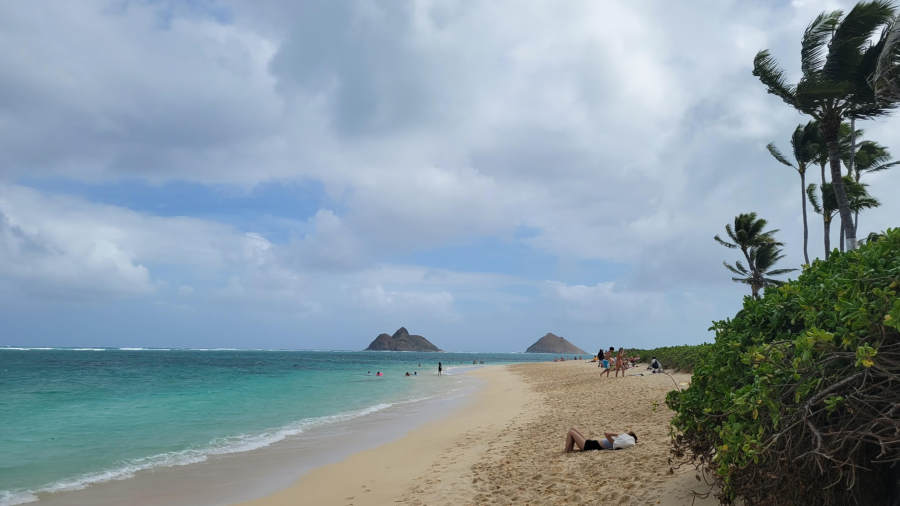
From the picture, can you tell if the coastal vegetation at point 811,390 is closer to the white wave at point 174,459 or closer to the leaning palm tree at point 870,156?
the white wave at point 174,459

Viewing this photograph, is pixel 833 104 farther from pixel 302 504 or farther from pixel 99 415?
pixel 99 415

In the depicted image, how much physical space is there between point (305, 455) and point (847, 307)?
11.2 m

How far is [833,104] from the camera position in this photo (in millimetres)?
15602

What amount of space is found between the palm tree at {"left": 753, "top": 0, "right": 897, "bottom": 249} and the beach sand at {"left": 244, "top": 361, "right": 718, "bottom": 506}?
10.3 m

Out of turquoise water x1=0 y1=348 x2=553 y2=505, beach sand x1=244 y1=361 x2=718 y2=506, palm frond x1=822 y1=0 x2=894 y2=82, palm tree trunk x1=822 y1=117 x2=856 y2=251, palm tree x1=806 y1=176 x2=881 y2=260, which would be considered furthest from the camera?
palm tree x1=806 y1=176 x2=881 y2=260

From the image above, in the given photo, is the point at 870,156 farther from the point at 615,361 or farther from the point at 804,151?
the point at 615,361

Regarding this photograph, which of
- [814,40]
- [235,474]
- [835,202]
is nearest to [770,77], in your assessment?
[814,40]

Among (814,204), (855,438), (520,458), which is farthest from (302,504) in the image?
(814,204)

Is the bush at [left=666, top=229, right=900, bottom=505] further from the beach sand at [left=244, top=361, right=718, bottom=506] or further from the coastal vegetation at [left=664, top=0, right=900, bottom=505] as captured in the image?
the beach sand at [left=244, top=361, right=718, bottom=506]

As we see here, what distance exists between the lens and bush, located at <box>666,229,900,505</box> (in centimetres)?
294

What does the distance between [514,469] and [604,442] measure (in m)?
1.63

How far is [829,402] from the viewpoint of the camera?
116 inches

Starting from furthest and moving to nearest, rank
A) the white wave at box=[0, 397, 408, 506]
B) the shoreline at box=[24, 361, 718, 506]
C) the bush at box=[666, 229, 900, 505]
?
the white wave at box=[0, 397, 408, 506] → the shoreline at box=[24, 361, 718, 506] → the bush at box=[666, 229, 900, 505]

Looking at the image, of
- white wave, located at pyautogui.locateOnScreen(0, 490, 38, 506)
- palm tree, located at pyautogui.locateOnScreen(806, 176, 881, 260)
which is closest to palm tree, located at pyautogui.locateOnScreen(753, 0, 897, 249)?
palm tree, located at pyautogui.locateOnScreen(806, 176, 881, 260)
